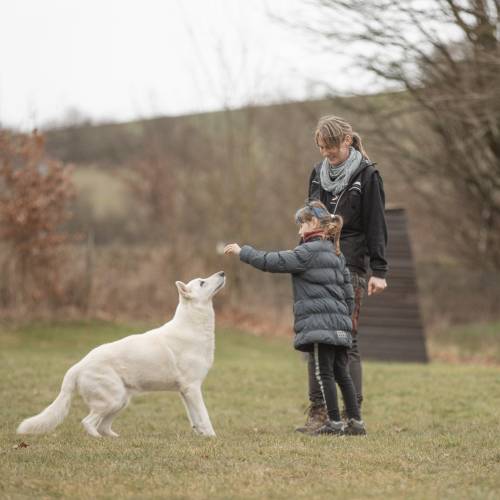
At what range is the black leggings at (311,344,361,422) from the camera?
6.34 m

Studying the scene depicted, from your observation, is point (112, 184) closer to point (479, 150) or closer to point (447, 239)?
point (447, 239)

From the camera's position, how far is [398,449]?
5844 mm

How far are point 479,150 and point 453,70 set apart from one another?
4.03 metres

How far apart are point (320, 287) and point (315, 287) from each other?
0.12 feet

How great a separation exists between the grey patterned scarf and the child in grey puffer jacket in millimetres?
362

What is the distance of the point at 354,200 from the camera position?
258 inches

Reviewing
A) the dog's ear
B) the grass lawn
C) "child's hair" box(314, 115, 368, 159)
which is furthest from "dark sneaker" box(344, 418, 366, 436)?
"child's hair" box(314, 115, 368, 159)

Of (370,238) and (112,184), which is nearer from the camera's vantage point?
(370,238)

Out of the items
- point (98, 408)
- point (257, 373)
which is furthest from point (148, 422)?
point (257, 373)

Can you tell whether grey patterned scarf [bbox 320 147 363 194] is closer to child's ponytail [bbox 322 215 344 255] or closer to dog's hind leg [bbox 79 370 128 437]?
child's ponytail [bbox 322 215 344 255]

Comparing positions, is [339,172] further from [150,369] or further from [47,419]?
[47,419]

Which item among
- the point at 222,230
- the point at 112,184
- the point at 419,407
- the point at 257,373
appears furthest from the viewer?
the point at 112,184

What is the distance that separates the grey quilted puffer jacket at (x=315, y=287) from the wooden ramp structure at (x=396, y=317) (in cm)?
962

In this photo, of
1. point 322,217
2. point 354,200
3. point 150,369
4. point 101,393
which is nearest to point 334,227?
point 322,217
